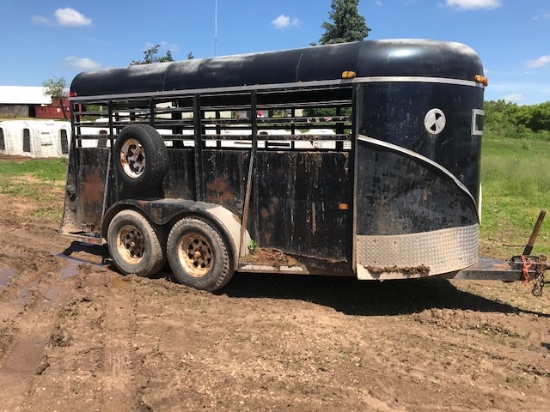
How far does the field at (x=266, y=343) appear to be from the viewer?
3.65 m

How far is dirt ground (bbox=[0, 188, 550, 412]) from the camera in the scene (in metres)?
3.65

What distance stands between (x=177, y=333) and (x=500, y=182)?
45.7 ft

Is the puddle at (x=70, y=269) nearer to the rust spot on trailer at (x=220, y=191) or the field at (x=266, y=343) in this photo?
the field at (x=266, y=343)

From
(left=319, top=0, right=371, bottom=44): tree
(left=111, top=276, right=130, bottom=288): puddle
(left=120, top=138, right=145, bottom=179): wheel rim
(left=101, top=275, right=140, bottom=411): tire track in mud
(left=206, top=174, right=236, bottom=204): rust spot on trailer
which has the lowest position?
(left=101, top=275, right=140, bottom=411): tire track in mud

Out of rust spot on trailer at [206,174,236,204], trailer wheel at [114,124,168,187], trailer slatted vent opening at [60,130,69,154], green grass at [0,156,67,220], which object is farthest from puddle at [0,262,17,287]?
trailer slatted vent opening at [60,130,69,154]

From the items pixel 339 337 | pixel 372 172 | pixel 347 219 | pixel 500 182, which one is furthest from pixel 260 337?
pixel 500 182

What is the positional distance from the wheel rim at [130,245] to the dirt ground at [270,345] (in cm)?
30

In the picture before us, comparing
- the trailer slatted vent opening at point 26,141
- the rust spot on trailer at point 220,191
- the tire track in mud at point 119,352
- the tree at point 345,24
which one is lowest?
the tire track in mud at point 119,352

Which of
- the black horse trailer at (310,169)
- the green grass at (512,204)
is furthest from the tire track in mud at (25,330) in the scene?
the green grass at (512,204)

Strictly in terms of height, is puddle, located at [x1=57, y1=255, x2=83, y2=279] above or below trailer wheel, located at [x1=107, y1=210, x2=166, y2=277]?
below

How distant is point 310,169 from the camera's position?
17.7ft

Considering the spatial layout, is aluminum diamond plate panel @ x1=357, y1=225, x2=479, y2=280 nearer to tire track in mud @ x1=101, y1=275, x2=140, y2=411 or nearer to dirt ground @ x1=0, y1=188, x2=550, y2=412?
dirt ground @ x1=0, y1=188, x2=550, y2=412

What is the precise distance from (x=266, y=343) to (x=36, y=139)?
24349mm

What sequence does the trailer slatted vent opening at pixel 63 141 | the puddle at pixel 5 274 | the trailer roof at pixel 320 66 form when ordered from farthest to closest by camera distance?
the trailer slatted vent opening at pixel 63 141 < the puddle at pixel 5 274 < the trailer roof at pixel 320 66
